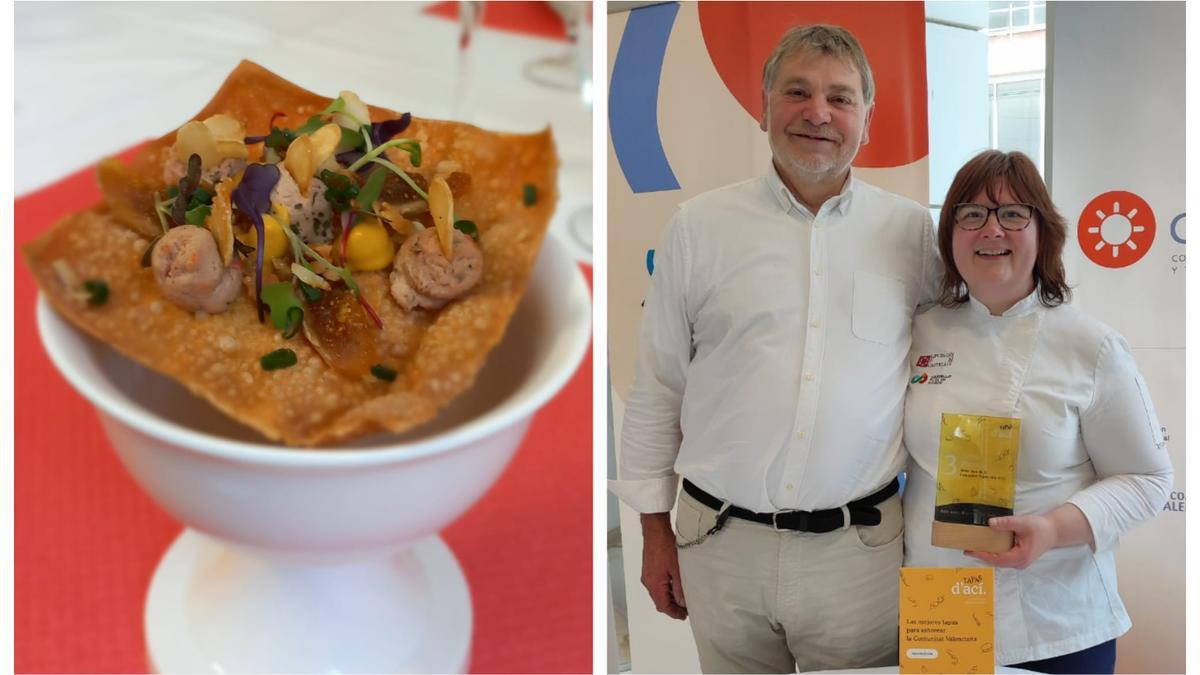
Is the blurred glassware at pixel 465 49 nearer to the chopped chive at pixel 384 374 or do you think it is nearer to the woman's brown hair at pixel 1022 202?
the chopped chive at pixel 384 374

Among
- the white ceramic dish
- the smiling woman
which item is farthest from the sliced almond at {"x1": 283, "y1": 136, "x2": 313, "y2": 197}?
the smiling woman

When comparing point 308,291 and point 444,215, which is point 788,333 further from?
point 308,291

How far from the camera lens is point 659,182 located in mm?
1389

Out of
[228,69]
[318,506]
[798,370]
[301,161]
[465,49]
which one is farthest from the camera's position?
A: [465,49]

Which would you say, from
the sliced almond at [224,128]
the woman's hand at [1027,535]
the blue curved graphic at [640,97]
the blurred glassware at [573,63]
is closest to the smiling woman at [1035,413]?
the woman's hand at [1027,535]

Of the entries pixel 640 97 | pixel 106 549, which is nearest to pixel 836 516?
pixel 640 97

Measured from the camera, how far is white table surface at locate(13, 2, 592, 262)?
107 cm

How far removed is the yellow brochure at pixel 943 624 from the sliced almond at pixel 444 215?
0.75 meters

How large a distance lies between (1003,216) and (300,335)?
89 centimetres

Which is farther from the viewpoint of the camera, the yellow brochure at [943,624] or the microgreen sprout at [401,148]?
the yellow brochure at [943,624]

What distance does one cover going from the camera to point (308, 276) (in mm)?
928

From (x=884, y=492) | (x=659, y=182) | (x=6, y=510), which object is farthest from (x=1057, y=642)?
(x=6, y=510)

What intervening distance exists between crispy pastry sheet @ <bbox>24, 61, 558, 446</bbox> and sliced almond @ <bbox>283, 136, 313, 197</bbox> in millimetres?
72

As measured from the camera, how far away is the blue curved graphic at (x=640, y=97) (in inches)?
54.9
